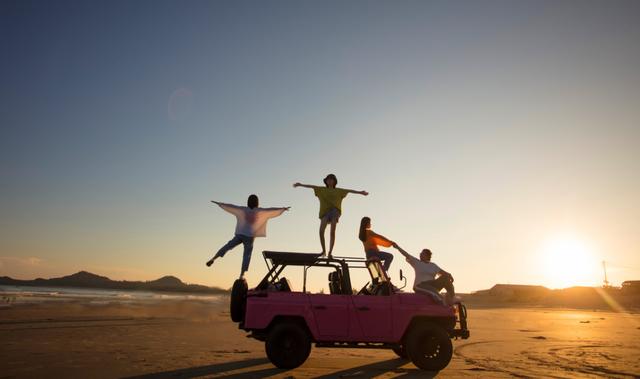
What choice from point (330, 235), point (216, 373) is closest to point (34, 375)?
point (216, 373)

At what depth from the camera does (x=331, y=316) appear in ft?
25.5

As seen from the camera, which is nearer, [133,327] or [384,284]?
[384,284]

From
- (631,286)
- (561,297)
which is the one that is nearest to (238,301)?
(561,297)

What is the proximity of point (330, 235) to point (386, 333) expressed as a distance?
7.96ft

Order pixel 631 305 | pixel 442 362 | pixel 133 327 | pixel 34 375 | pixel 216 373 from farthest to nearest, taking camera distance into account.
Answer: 1. pixel 631 305
2. pixel 133 327
3. pixel 442 362
4. pixel 216 373
5. pixel 34 375

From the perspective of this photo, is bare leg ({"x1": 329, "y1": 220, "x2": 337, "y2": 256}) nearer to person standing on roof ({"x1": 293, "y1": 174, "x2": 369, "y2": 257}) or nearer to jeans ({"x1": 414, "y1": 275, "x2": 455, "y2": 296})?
person standing on roof ({"x1": 293, "y1": 174, "x2": 369, "y2": 257})

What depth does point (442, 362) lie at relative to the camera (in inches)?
315

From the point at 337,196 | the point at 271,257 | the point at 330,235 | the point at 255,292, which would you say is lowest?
the point at 255,292

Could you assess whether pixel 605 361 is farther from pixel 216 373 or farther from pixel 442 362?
pixel 216 373

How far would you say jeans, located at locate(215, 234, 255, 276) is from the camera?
8.42 m

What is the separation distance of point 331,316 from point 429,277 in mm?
2265

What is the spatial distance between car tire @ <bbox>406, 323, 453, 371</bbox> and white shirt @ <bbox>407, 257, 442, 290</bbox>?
910 millimetres

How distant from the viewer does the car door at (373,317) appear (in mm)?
7781

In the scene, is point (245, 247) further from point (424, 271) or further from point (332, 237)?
point (424, 271)
